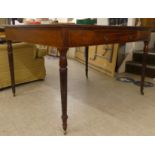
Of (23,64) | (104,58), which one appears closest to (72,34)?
(23,64)

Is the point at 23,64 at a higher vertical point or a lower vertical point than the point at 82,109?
higher

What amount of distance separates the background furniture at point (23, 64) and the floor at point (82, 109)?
103mm

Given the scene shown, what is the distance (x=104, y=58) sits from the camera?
305cm

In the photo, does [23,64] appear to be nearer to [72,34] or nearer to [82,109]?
[82,109]

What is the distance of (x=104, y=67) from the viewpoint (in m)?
3.03

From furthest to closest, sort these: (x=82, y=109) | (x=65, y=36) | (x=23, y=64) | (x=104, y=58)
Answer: (x=104, y=58), (x=23, y=64), (x=82, y=109), (x=65, y=36)

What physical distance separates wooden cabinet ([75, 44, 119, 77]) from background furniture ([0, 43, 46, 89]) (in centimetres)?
96

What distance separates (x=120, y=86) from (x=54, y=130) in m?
1.21

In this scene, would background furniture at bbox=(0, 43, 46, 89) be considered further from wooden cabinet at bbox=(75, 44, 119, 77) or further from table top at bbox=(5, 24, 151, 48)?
wooden cabinet at bbox=(75, 44, 119, 77)

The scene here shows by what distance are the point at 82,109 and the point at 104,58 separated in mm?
1447

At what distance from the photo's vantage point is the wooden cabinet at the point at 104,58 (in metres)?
2.83

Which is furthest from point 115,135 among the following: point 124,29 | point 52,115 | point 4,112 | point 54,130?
point 4,112

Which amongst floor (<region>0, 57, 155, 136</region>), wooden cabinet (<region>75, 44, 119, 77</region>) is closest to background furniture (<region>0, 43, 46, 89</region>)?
floor (<region>0, 57, 155, 136</region>)

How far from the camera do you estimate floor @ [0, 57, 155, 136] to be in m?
1.45
